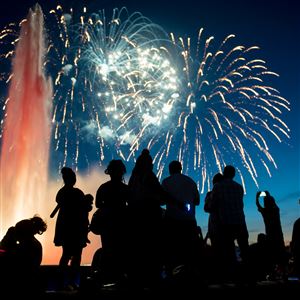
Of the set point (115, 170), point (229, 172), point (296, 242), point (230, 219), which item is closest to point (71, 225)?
point (115, 170)

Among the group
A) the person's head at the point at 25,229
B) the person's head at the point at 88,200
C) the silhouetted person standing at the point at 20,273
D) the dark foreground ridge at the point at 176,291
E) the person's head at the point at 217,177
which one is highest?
the person's head at the point at 217,177

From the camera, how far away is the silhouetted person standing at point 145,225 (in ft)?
21.7

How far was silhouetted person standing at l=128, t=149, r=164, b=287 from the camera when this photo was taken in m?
6.62

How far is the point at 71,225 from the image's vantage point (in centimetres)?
777

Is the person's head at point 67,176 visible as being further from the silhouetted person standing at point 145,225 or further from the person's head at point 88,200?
the silhouetted person standing at point 145,225

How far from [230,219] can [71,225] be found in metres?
3.36

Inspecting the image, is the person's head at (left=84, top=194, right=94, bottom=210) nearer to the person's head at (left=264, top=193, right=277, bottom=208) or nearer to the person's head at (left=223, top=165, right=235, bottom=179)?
the person's head at (left=223, top=165, right=235, bottom=179)

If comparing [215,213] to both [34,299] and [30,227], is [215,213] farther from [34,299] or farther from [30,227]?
[34,299]

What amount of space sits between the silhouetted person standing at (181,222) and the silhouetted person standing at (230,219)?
2.50 feet

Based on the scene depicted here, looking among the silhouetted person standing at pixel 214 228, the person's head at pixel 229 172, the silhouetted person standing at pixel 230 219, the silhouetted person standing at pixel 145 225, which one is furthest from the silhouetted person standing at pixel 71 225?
the person's head at pixel 229 172

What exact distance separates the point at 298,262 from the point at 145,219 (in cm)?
294

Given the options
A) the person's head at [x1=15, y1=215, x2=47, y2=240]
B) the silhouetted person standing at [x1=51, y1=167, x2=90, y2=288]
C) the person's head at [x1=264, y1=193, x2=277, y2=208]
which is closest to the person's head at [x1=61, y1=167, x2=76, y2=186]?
the silhouetted person standing at [x1=51, y1=167, x2=90, y2=288]

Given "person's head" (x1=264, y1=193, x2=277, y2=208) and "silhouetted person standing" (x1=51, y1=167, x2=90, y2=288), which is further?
"person's head" (x1=264, y1=193, x2=277, y2=208)

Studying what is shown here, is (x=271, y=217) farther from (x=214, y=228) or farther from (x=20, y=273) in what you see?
A: (x=20, y=273)
